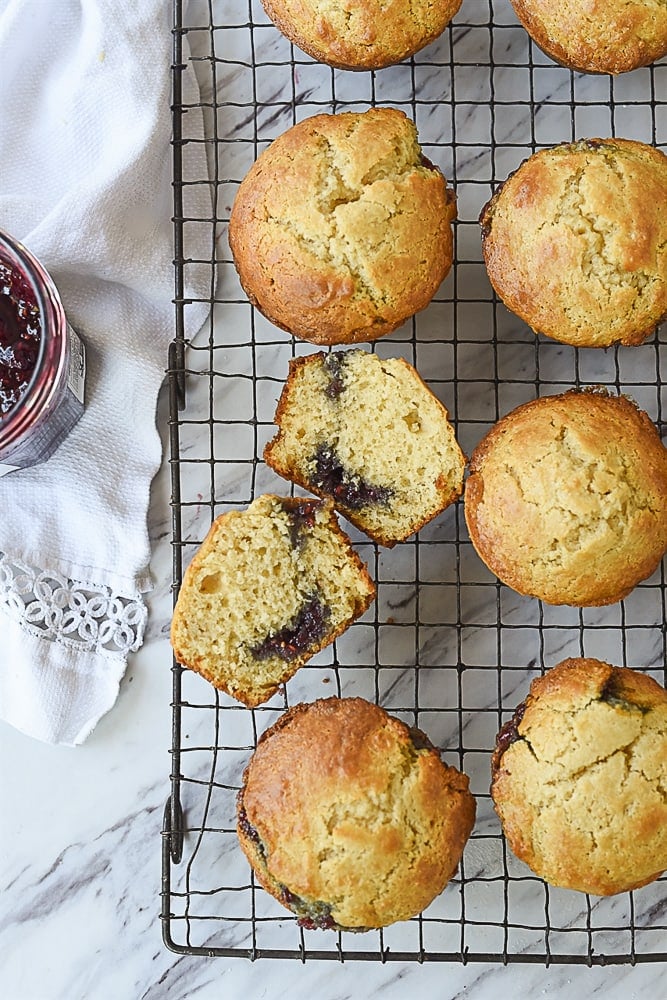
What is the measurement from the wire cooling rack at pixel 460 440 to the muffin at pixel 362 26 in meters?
0.21

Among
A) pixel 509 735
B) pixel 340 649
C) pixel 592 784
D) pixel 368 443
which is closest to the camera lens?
pixel 592 784

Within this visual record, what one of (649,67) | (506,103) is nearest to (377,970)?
(506,103)

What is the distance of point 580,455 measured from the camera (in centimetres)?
227

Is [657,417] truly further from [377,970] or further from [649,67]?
[377,970]

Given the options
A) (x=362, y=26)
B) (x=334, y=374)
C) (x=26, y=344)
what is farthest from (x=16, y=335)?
(x=362, y=26)

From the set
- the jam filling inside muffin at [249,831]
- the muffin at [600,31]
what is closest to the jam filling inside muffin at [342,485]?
the jam filling inside muffin at [249,831]

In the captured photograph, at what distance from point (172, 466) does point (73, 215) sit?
637mm

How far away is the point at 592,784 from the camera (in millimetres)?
2217

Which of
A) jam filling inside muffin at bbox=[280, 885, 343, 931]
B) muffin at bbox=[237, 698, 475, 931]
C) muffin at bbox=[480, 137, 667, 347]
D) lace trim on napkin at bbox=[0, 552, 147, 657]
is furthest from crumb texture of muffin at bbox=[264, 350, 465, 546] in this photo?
jam filling inside muffin at bbox=[280, 885, 343, 931]

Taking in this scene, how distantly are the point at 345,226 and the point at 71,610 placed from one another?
3.78ft

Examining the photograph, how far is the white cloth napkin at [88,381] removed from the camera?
8.80 ft

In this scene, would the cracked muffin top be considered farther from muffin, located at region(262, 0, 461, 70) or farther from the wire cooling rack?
muffin, located at region(262, 0, 461, 70)

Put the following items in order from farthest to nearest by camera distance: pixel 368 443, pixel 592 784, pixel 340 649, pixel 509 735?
pixel 340 649, pixel 368 443, pixel 509 735, pixel 592 784

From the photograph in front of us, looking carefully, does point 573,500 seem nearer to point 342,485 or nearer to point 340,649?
point 342,485
